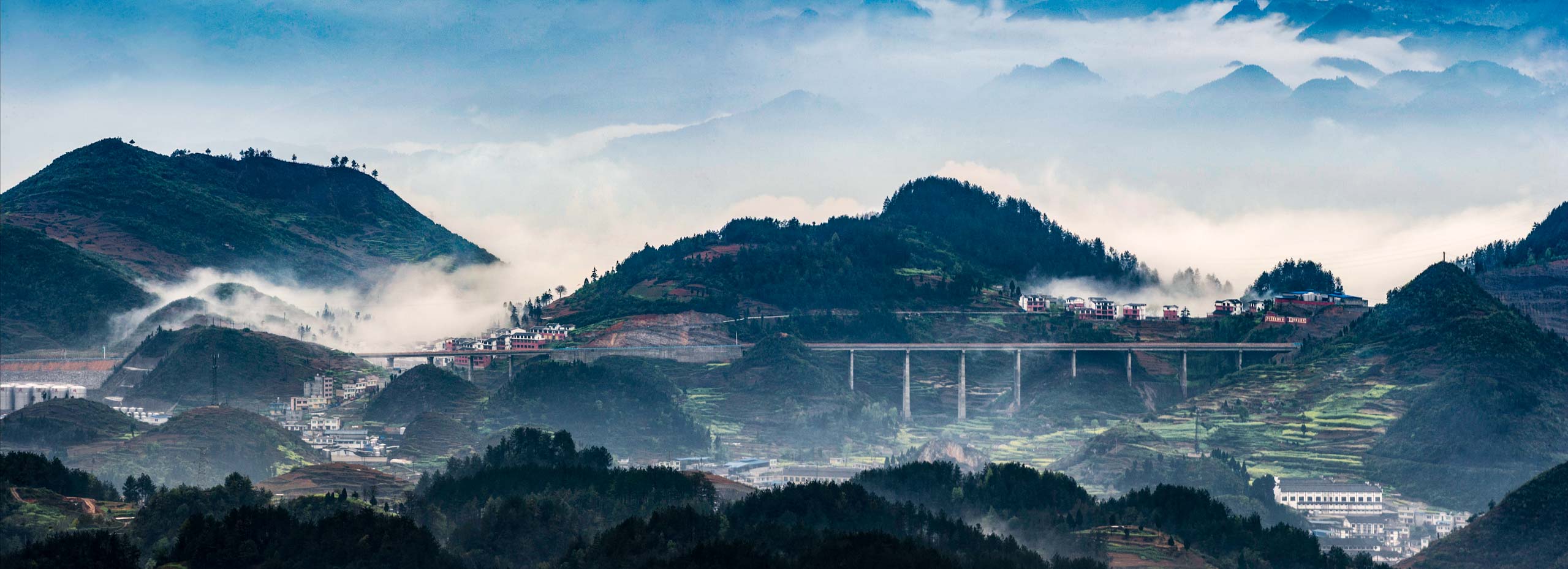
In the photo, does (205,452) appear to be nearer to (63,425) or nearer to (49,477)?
(63,425)

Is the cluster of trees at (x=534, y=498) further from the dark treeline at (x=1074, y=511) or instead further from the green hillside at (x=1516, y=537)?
the green hillside at (x=1516, y=537)

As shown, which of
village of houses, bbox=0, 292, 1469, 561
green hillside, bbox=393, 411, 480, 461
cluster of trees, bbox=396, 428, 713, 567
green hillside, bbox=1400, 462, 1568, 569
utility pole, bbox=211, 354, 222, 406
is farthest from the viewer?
utility pole, bbox=211, 354, 222, 406

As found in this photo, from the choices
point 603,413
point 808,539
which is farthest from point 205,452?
point 808,539

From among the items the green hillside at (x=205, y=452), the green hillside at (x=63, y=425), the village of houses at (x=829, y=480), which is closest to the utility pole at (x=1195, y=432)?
the village of houses at (x=829, y=480)

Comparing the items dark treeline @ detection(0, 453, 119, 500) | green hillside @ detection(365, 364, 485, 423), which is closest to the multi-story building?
green hillside @ detection(365, 364, 485, 423)

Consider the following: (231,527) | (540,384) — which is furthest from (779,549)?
(540,384)

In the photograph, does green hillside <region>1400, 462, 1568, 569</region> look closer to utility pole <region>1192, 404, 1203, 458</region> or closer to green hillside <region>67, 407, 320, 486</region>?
utility pole <region>1192, 404, 1203, 458</region>
